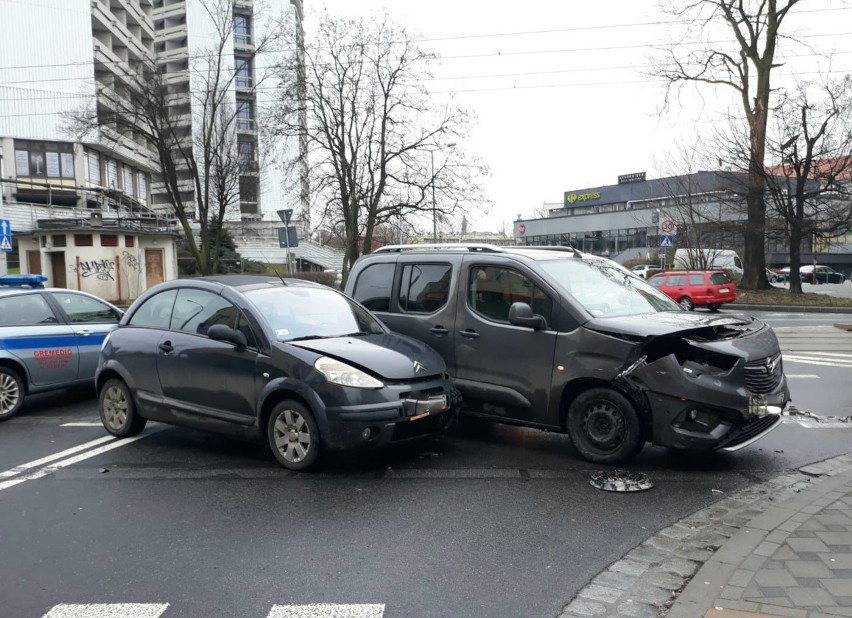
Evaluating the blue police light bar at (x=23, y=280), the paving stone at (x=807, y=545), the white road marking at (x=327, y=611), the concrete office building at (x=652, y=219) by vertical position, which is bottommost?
the white road marking at (x=327, y=611)

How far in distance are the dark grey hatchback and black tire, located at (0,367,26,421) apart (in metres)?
1.77

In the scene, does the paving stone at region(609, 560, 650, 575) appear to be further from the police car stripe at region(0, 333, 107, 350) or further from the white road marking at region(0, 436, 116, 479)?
the police car stripe at region(0, 333, 107, 350)

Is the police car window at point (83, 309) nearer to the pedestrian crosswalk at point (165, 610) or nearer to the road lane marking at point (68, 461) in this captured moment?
the road lane marking at point (68, 461)

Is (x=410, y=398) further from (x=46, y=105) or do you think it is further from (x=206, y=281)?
(x=46, y=105)

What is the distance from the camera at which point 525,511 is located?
510cm

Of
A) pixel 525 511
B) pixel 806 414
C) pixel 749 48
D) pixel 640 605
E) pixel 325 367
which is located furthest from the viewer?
pixel 749 48

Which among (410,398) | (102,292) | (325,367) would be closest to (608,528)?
(410,398)

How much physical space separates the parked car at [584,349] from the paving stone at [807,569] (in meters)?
1.60

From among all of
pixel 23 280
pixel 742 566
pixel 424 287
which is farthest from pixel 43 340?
pixel 742 566

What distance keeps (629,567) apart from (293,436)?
3.00m

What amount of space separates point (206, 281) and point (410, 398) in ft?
8.45

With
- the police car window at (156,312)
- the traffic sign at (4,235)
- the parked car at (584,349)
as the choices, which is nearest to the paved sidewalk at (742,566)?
the parked car at (584,349)

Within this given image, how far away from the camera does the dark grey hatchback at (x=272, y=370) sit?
580cm

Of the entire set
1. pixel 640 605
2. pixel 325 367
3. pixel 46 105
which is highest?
pixel 46 105
